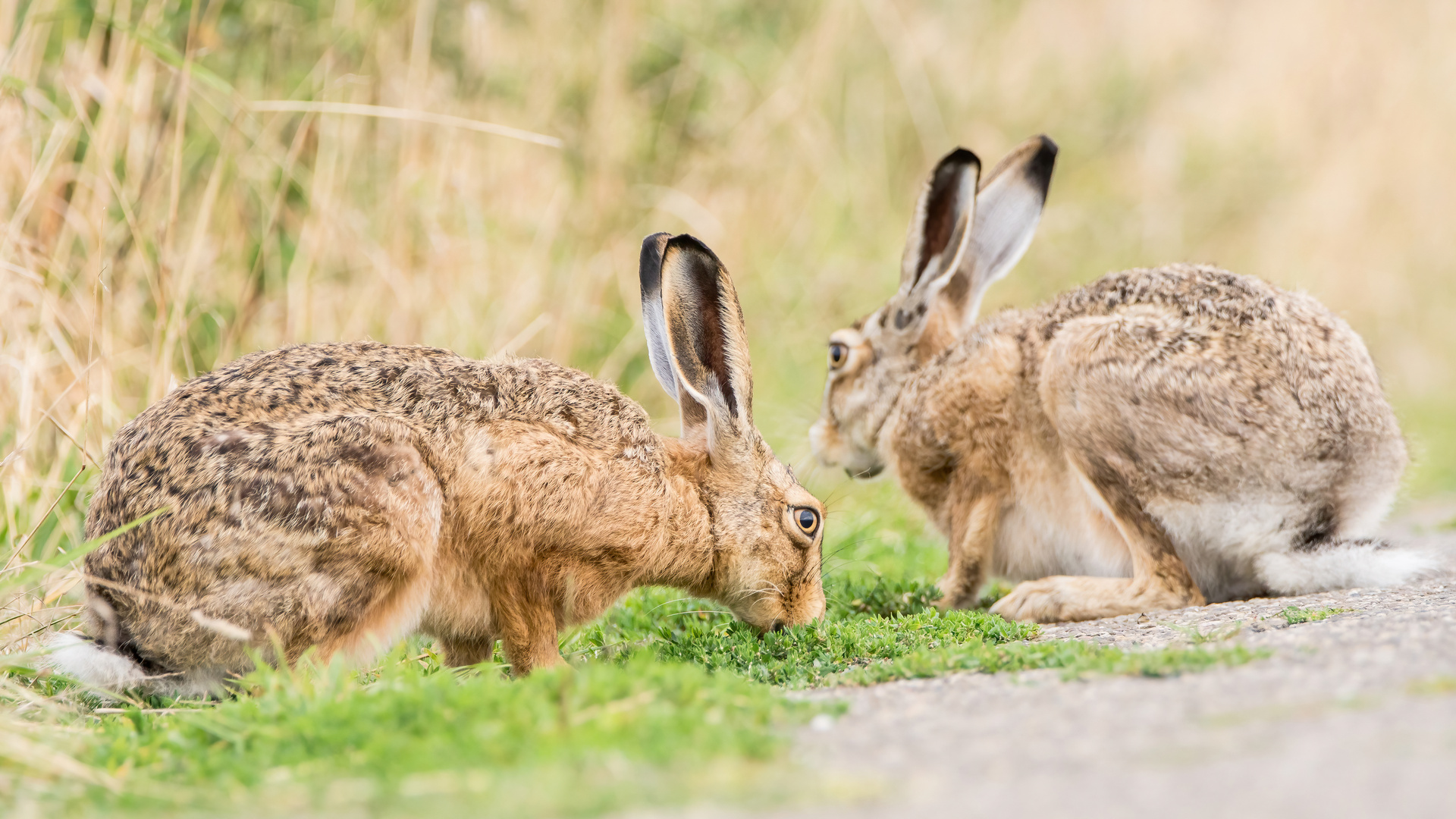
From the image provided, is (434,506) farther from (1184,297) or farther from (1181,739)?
(1184,297)

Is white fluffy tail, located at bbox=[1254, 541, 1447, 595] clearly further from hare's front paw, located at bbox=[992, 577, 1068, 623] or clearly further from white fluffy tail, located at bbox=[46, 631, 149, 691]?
white fluffy tail, located at bbox=[46, 631, 149, 691]

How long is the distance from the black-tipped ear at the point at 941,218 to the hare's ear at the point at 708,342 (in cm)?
181

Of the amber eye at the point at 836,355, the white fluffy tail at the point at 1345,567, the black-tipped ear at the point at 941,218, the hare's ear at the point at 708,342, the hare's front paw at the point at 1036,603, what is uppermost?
the black-tipped ear at the point at 941,218

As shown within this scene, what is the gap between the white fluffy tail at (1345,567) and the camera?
4.75 m

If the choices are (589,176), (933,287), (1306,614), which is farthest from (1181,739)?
(589,176)

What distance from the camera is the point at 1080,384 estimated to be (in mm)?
5043

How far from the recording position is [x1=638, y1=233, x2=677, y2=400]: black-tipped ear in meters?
4.54

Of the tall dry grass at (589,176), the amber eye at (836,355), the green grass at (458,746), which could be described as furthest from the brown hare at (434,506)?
the amber eye at (836,355)

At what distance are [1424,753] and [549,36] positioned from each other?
6.73 m

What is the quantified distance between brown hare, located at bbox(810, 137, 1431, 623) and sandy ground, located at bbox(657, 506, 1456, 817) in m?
1.18

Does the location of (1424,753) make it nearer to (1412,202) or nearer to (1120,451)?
(1120,451)

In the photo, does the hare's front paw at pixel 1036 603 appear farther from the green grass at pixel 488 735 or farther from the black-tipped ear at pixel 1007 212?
the black-tipped ear at pixel 1007 212

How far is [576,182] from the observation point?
790 cm

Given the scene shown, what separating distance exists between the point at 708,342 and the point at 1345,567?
2.50 metres
